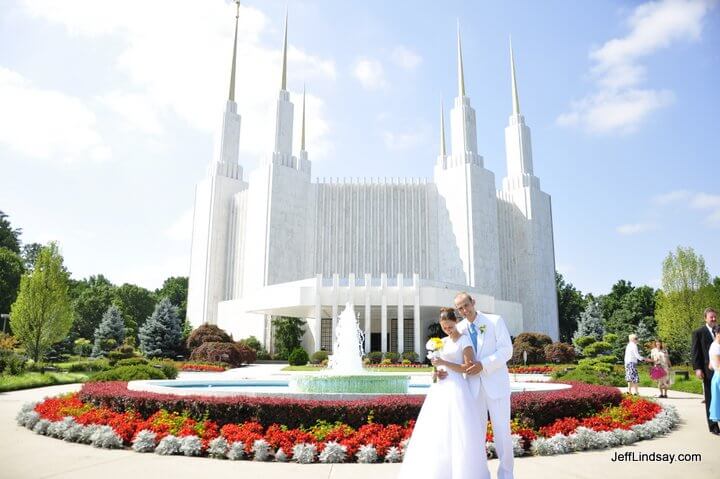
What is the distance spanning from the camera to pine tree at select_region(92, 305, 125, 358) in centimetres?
3810

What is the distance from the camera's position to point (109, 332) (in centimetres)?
4012

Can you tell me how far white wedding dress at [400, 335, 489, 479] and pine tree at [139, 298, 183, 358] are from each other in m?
32.3

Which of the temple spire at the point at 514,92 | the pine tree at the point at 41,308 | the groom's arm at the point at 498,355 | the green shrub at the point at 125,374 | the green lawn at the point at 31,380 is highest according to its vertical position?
the temple spire at the point at 514,92

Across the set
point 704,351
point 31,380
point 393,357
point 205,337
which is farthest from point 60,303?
point 704,351

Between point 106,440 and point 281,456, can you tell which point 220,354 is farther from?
point 281,456

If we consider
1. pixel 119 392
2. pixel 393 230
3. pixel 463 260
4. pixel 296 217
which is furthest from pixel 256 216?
pixel 119 392

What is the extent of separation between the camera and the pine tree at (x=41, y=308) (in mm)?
22297

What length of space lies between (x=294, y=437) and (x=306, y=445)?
1.07 feet

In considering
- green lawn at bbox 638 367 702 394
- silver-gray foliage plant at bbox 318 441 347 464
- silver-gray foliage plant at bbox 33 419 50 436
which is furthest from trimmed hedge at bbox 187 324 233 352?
silver-gray foliage plant at bbox 318 441 347 464

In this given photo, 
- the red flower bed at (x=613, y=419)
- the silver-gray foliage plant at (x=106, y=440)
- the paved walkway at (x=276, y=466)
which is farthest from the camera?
the red flower bed at (x=613, y=419)

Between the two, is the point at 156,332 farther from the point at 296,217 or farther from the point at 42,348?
the point at 296,217

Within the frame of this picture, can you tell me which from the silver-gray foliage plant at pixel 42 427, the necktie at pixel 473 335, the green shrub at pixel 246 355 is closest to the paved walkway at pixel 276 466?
the silver-gray foliage plant at pixel 42 427

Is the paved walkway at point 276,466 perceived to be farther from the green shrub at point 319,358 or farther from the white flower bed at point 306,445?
the green shrub at point 319,358

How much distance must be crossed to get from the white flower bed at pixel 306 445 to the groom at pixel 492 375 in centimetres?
218
